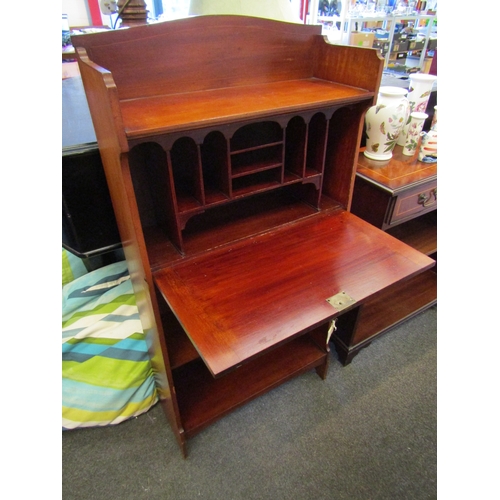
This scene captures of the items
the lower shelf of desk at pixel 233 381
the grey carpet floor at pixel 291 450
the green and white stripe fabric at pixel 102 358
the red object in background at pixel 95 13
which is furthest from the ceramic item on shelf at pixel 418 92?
the red object in background at pixel 95 13

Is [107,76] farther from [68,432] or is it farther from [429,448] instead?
[429,448]

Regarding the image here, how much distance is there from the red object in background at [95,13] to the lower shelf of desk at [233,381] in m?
3.26

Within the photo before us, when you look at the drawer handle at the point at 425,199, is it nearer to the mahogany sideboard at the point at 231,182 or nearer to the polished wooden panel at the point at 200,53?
the mahogany sideboard at the point at 231,182

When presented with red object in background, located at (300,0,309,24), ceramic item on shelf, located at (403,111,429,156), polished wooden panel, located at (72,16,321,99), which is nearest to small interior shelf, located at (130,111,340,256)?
polished wooden panel, located at (72,16,321,99)

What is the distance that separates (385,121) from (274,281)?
87 centimetres

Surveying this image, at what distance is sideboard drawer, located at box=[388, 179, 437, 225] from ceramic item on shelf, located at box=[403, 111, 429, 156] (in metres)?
0.21

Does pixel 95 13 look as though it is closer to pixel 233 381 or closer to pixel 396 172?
pixel 396 172

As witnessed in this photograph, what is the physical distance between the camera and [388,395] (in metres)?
1.46

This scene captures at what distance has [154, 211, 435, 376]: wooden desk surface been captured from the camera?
29.2 inches

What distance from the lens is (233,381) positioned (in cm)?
133

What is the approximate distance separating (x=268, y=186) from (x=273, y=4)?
1.81ft

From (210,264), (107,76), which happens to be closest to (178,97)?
(107,76)

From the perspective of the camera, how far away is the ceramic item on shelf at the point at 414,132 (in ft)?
4.60

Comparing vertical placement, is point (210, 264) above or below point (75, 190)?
below
